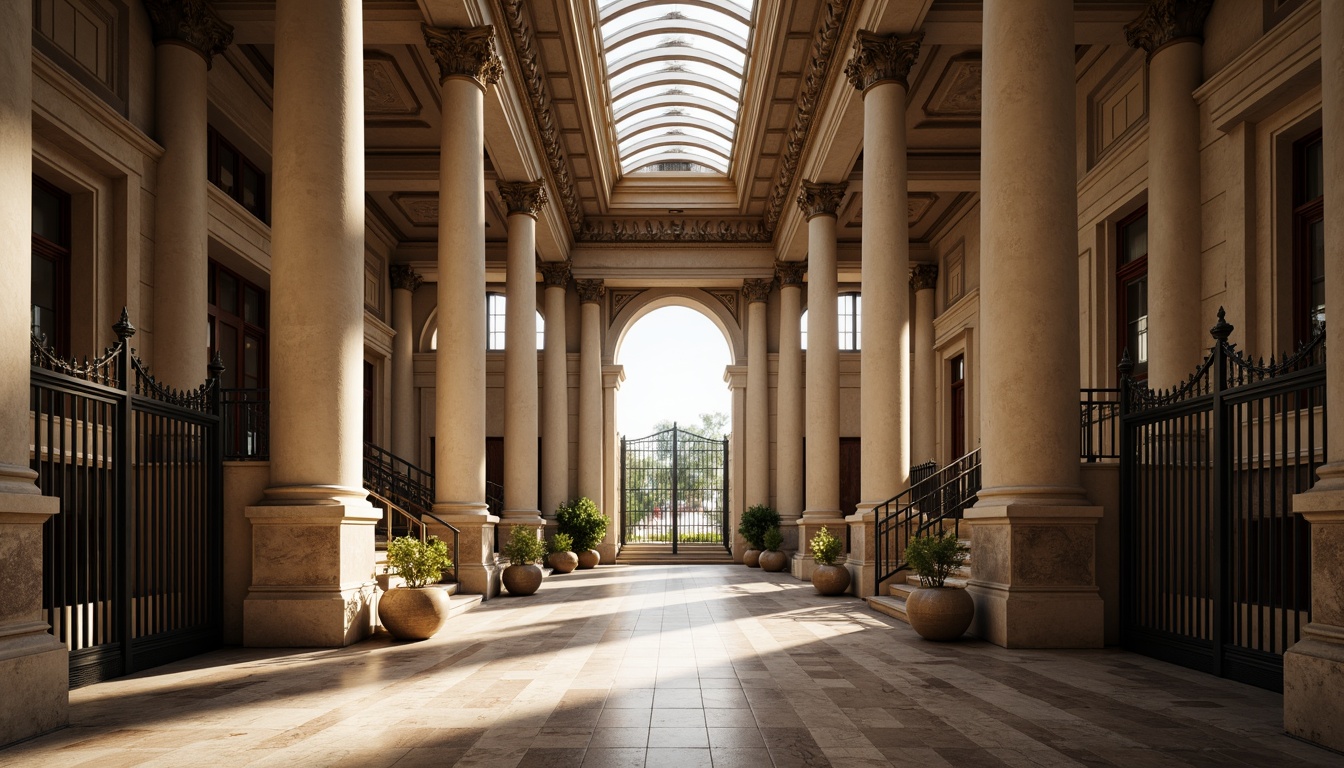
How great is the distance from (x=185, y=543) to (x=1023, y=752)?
7807mm

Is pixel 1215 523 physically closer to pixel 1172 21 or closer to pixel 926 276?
pixel 1172 21

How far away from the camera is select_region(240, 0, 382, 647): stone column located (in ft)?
33.0

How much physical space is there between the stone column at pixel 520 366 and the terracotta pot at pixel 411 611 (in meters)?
10.4

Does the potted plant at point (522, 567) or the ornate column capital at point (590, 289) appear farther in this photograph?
the ornate column capital at point (590, 289)

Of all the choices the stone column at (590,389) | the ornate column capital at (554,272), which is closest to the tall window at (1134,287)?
the ornate column capital at (554,272)

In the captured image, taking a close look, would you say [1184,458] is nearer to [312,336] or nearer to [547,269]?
[312,336]

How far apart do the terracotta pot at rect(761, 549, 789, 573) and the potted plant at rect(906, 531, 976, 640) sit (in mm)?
14339

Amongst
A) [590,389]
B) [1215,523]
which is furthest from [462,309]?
[590,389]

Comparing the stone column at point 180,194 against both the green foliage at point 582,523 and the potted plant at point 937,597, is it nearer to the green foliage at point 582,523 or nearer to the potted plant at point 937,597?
the potted plant at point 937,597

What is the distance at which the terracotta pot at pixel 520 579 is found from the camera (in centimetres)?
1697

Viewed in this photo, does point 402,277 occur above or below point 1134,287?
above

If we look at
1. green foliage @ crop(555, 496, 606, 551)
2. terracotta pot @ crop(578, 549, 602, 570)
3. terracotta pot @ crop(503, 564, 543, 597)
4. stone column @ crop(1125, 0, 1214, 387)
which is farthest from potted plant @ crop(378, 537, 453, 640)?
terracotta pot @ crop(578, 549, 602, 570)

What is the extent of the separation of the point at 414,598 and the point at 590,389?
1928 centimetres

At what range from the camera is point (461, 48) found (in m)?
15.8
